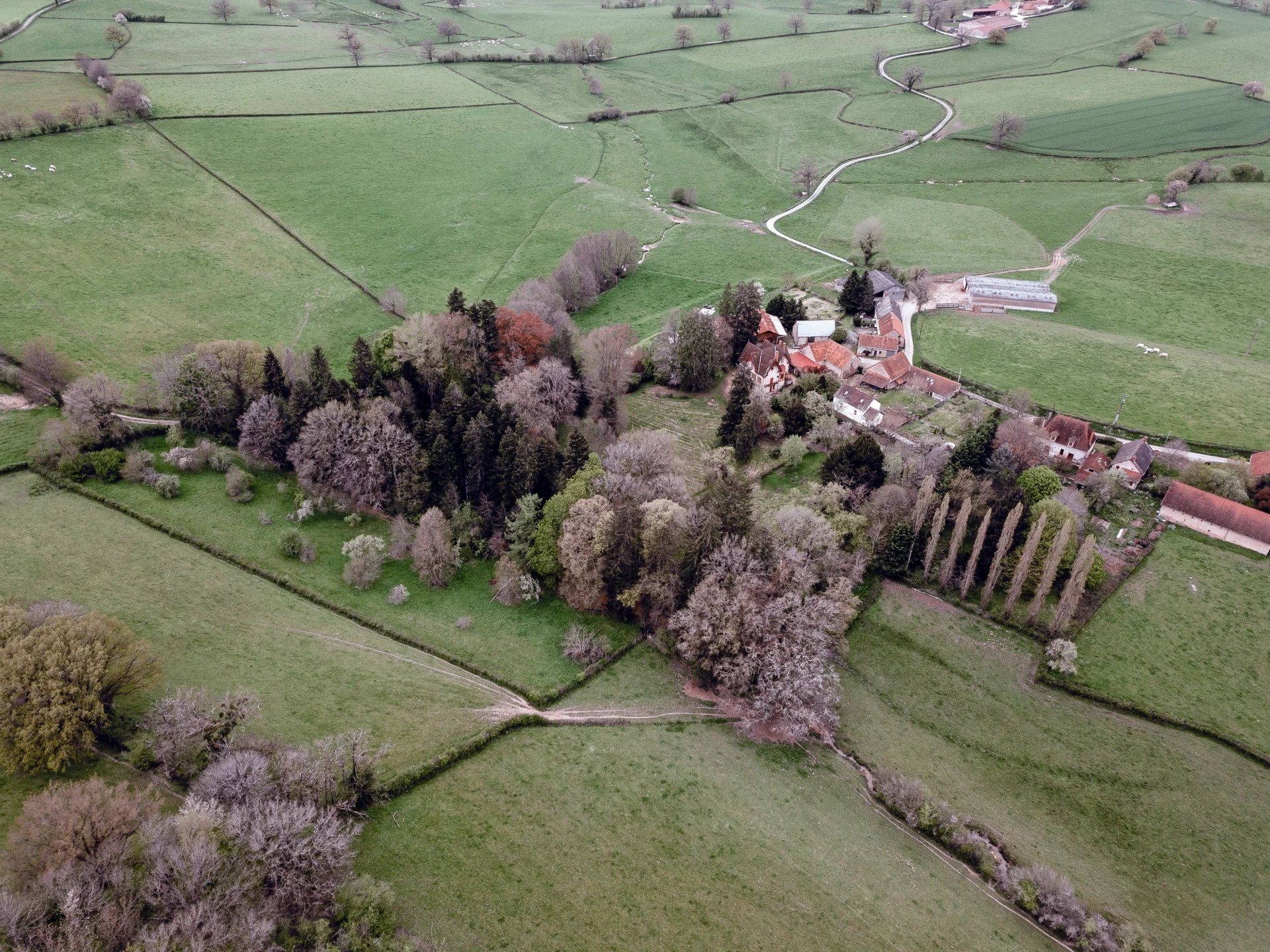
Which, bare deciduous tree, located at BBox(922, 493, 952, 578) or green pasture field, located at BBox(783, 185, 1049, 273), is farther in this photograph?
green pasture field, located at BBox(783, 185, 1049, 273)

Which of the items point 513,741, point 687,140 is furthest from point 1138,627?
point 687,140

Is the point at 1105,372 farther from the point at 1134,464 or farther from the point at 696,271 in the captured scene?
the point at 696,271

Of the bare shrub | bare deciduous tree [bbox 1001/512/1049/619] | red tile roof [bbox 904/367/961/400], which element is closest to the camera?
the bare shrub

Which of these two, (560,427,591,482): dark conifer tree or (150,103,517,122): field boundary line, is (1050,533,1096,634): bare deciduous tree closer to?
(560,427,591,482): dark conifer tree

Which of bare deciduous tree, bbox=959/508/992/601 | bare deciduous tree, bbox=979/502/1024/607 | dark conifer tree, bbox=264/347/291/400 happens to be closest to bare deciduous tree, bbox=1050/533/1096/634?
bare deciduous tree, bbox=979/502/1024/607

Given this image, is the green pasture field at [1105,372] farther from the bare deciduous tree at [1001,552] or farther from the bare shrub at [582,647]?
the bare shrub at [582,647]

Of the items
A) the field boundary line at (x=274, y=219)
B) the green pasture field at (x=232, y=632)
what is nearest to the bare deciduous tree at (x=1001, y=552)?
the green pasture field at (x=232, y=632)

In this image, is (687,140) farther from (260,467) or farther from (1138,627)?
(1138,627)
